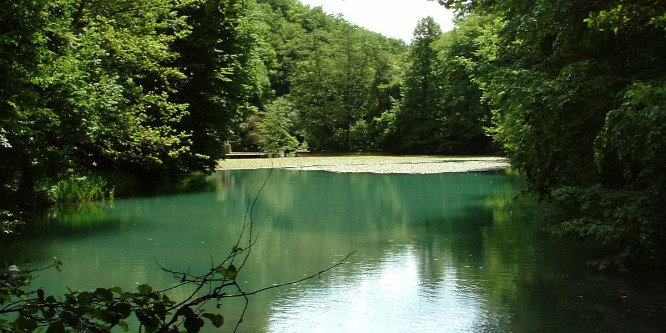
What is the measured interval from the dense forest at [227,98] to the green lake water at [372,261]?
0.66m

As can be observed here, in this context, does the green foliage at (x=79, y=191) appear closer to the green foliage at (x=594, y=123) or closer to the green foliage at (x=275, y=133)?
the green foliage at (x=594, y=123)

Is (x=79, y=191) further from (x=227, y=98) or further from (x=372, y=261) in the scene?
(x=372, y=261)

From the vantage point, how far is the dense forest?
6461mm

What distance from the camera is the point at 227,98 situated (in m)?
20.5

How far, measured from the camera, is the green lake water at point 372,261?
19.4ft

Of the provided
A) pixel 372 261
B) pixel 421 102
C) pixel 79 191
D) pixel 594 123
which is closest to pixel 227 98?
pixel 79 191

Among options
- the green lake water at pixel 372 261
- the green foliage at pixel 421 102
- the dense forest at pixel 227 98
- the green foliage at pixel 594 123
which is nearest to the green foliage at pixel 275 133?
the green foliage at pixel 421 102

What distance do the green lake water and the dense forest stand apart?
0.66 meters

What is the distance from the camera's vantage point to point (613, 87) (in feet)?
26.2

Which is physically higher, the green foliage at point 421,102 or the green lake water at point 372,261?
the green foliage at point 421,102

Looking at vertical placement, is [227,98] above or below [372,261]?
above

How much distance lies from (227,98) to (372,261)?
13082 millimetres

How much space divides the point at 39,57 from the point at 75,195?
6397 mm

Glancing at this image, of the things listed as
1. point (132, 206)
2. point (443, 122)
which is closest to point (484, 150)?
point (443, 122)
